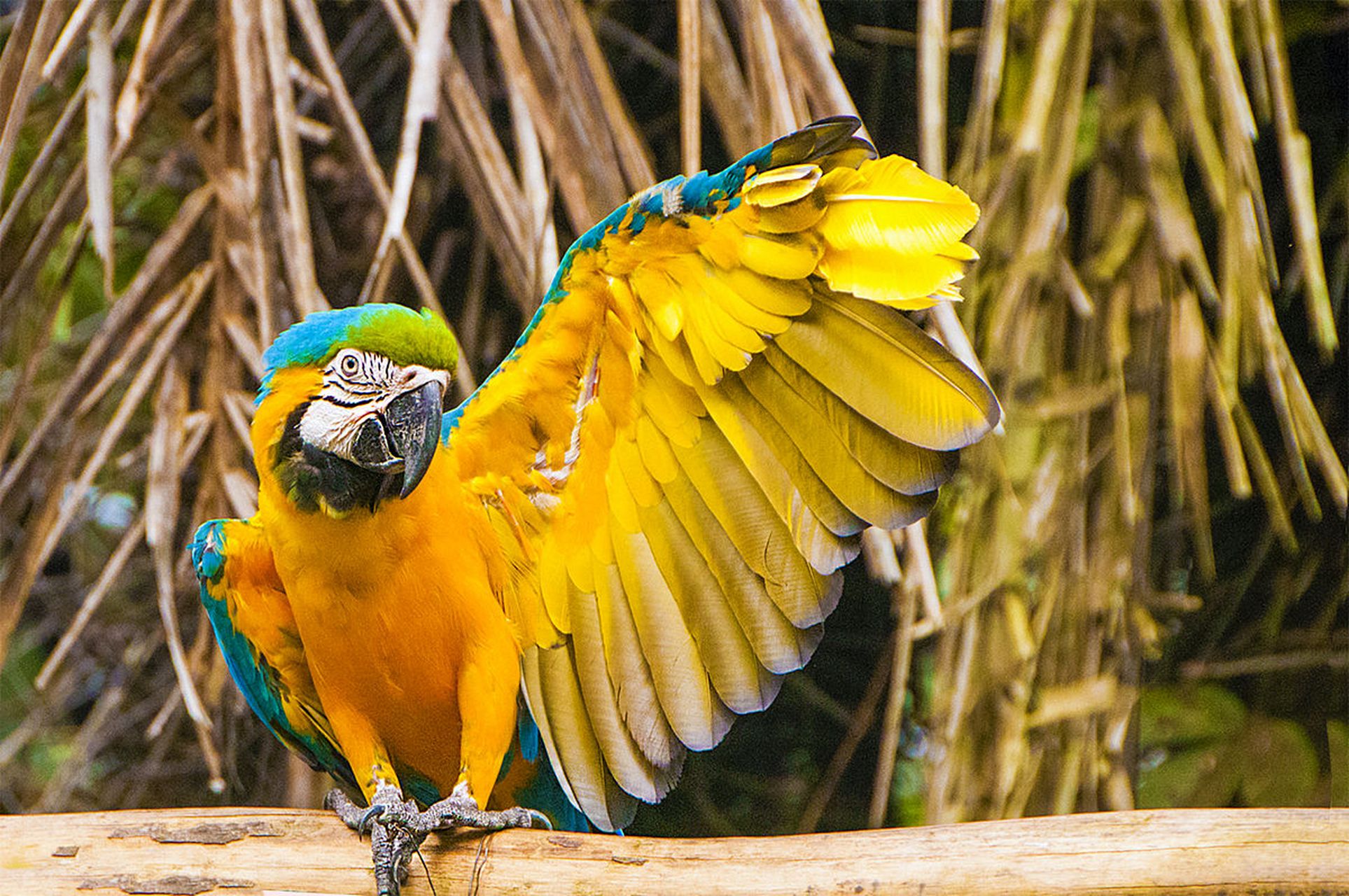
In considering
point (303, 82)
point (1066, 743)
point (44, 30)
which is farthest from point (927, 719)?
point (44, 30)

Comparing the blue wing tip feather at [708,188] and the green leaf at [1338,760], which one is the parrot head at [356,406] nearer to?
A: the blue wing tip feather at [708,188]

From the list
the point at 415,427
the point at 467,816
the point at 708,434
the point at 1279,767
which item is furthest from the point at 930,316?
the point at 1279,767

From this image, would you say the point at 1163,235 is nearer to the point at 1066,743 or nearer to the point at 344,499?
the point at 1066,743

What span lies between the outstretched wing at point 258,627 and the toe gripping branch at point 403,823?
0.20 m

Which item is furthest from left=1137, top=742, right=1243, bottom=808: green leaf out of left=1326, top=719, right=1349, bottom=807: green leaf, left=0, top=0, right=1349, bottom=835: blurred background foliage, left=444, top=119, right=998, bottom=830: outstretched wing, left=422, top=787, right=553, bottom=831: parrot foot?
left=422, top=787, right=553, bottom=831: parrot foot

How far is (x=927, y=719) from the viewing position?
1.85 m

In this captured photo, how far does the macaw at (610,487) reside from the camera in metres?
1.04

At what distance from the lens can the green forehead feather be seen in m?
1.11

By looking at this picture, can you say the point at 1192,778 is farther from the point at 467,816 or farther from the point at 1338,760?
the point at 467,816

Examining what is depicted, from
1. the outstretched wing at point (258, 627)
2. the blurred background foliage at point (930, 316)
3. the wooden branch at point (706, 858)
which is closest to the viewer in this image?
the wooden branch at point (706, 858)

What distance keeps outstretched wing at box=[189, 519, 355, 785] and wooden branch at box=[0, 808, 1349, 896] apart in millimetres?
207

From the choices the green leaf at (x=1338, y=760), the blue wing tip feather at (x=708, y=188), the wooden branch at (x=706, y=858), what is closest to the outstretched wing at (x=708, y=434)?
the blue wing tip feather at (x=708, y=188)

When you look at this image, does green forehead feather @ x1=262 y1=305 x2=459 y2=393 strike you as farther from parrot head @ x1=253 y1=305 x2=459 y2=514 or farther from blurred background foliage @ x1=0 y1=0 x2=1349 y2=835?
blurred background foliage @ x1=0 y1=0 x2=1349 y2=835

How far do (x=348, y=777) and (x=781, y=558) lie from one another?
61 centimetres
